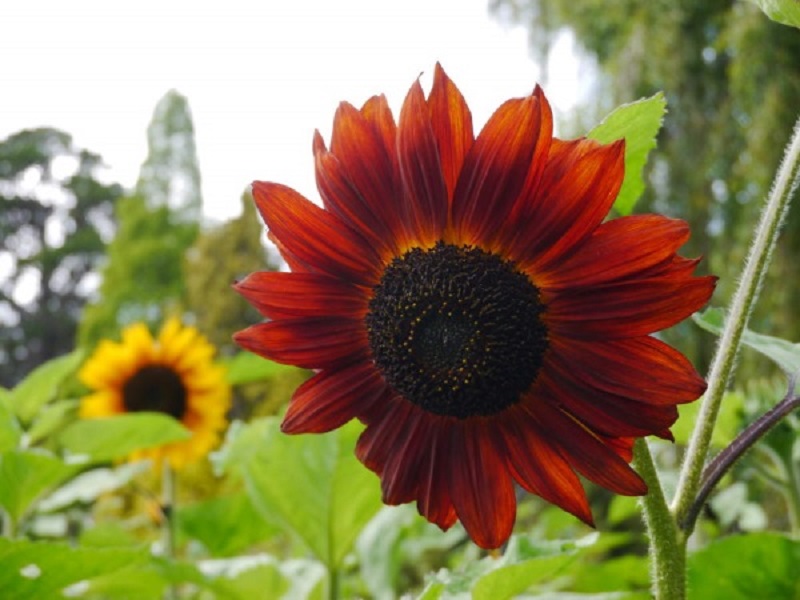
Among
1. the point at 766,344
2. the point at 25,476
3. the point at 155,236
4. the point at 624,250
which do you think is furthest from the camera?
the point at 155,236

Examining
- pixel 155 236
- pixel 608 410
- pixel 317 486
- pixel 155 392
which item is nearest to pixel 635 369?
pixel 608 410

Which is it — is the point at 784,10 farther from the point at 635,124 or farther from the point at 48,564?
the point at 48,564

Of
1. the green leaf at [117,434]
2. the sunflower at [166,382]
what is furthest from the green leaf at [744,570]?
the sunflower at [166,382]

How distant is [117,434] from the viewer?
3.03 ft

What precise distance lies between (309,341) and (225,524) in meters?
0.88

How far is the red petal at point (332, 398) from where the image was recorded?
0.52 metres

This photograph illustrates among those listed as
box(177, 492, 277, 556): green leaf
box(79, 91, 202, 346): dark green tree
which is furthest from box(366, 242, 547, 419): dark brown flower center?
box(79, 91, 202, 346): dark green tree

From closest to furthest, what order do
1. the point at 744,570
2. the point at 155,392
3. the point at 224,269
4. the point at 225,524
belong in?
the point at 744,570, the point at 225,524, the point at 155,392, the point at 224,269

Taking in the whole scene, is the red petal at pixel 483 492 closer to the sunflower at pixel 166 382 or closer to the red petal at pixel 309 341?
the red petal at pixel 309 341

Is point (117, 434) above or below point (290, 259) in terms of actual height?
below

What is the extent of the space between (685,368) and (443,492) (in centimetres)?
15

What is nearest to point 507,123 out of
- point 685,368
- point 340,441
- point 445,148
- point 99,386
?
point 445,148

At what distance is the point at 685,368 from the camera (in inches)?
18.3

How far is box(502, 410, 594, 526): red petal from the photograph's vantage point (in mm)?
499
